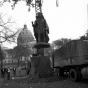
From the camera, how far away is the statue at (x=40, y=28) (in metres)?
15.4

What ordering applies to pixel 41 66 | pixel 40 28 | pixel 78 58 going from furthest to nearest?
pixel 40 28 < pixel 41 66 < pixel 78 58

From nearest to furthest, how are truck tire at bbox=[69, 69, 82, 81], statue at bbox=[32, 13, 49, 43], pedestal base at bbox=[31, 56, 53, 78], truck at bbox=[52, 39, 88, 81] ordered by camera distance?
1. truck at bbox=[52, 39, 88, 81]
2. truck tire at bbox=[69, 69, 82, 81]
3. pedestal base at bbox=[31, 56, 53, 78]
4. statue at bbox=[32, 13, 49, 43]

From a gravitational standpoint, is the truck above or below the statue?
below

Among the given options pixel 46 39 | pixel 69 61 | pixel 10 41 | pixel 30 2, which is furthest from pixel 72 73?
pixel 10 41

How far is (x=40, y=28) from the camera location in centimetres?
1545

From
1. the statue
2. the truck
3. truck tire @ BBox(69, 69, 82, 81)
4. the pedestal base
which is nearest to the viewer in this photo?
the truck

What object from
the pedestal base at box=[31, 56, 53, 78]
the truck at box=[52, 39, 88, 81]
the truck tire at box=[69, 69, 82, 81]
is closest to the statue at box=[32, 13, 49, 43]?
the pedestal base at box=[31, 56, 53, 78]

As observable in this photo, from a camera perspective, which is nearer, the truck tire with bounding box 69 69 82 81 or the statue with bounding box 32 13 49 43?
the truck tire with bounding box 69 69 82 81

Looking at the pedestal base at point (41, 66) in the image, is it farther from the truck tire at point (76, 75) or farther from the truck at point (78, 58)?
the truck tire at point (76, 75)

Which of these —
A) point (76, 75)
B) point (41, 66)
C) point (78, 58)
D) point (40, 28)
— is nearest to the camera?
point (78, 58)

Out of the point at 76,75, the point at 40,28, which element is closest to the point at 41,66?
the point at 40,28

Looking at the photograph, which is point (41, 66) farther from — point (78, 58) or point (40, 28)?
point (78, 58)

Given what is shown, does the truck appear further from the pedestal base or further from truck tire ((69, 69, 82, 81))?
the pedestal base

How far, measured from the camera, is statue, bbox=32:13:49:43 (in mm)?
15414
